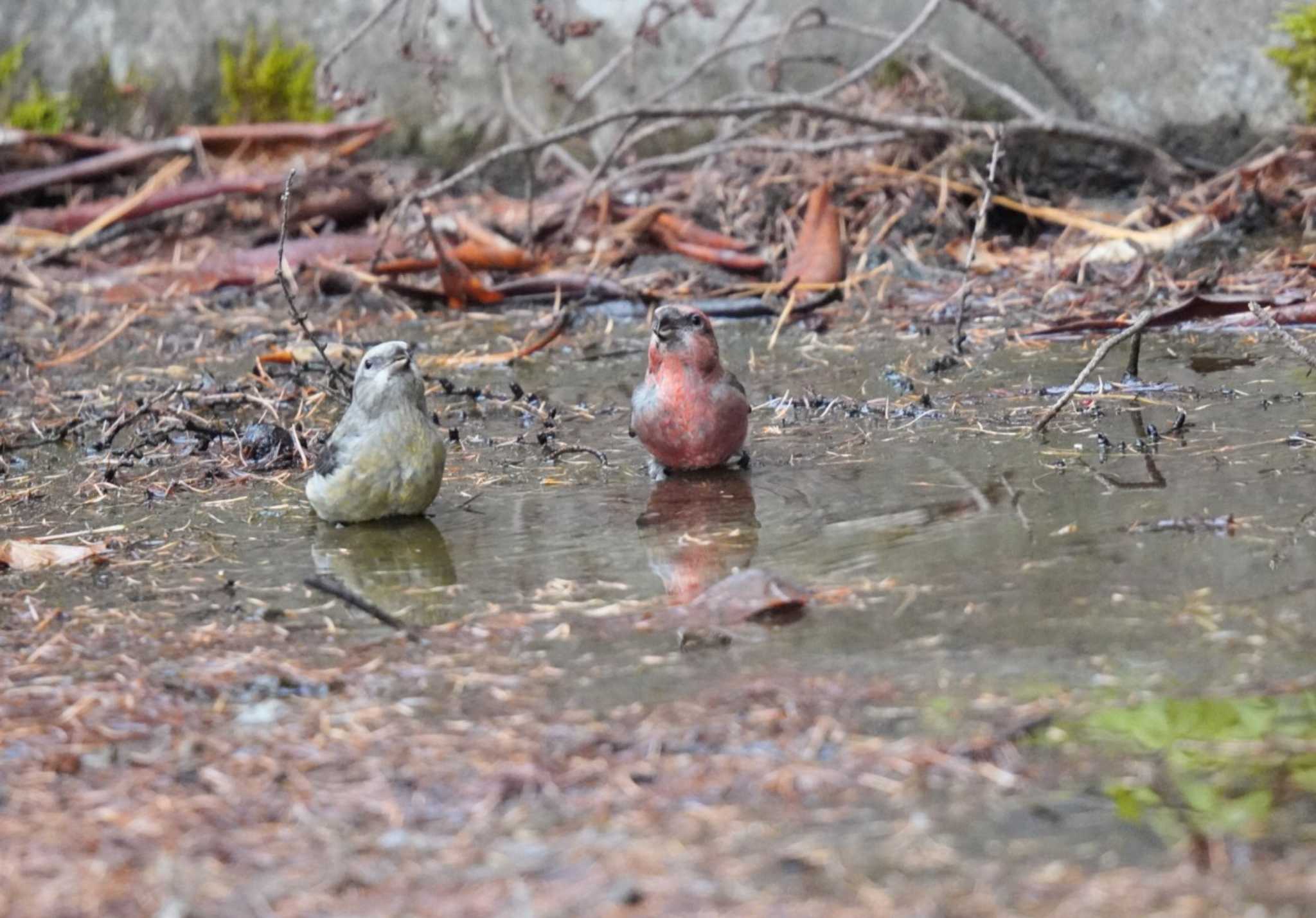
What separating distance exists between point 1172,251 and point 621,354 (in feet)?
9.57

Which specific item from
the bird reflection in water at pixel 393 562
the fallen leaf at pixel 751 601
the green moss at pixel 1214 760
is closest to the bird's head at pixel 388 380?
the bird reflection in water at pixel 393 562

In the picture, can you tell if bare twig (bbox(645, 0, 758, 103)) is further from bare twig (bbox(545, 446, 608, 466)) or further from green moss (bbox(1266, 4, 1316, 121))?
bare twig (bbox(545, 446, 608, 466))

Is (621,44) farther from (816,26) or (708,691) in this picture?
(708,691)

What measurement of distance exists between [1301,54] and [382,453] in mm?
6723

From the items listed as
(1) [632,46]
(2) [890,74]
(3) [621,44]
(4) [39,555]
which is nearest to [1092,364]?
(4) [39,555]

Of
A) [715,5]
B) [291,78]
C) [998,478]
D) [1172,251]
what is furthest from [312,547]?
[291,78]

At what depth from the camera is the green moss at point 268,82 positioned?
36.8ft

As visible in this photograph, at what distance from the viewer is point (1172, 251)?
7.95m

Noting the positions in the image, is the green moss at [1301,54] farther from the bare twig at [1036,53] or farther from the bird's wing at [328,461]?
the bird's wing at [328,461]

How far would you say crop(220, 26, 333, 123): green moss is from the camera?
442 inches

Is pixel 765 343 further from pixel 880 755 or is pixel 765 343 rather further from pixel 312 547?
pixel 880 755

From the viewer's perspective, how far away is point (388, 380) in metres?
4.48

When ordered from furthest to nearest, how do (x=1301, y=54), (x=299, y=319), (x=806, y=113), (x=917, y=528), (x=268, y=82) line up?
(x=268, y=82) → (x=1301, y=54) → (x=806, y=113) → (x=299, y=319) → (x=917, y=528)

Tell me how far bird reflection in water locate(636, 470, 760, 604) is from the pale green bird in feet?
2.15
